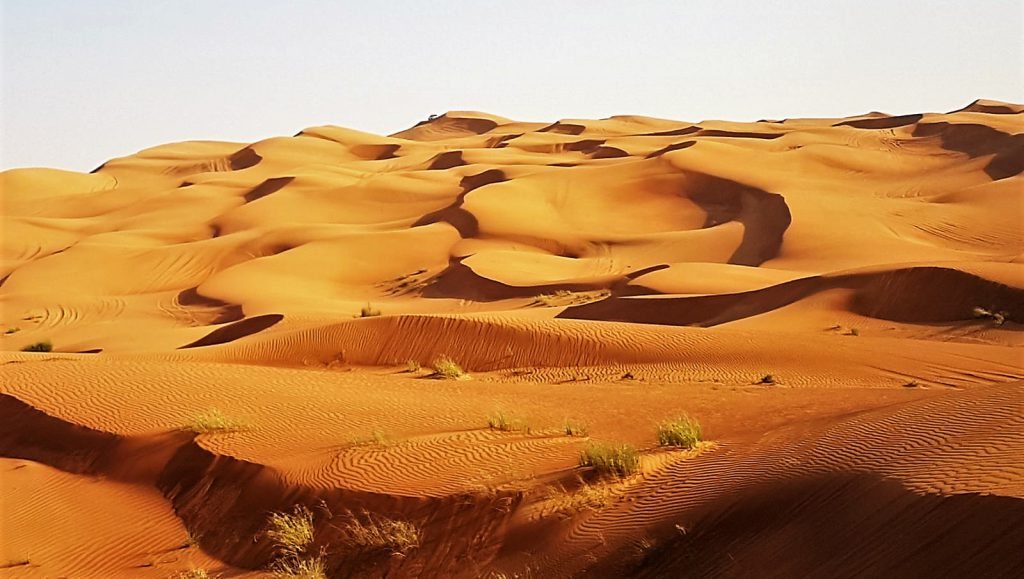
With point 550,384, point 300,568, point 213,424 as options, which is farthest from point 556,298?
point 300,568

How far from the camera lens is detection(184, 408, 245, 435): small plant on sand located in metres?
10.9

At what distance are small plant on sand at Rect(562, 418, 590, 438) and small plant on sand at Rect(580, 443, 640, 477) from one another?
1.66 m

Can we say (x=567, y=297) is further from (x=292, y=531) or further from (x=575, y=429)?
(x=292, y=531)

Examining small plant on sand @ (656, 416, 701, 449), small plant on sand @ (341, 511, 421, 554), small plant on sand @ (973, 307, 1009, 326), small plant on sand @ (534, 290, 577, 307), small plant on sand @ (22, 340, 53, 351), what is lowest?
small plant on sand @ (22, 340, 53, 351)

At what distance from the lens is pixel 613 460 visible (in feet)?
26.2

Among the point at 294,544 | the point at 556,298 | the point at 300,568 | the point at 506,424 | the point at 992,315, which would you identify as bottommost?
the point at 556,298

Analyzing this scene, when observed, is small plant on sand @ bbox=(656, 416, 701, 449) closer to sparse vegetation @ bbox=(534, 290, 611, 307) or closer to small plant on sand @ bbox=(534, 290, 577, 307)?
sparse vegetation @ bbox=(534, 290, 611, 307)

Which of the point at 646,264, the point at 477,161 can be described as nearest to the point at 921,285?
the point at 646,264

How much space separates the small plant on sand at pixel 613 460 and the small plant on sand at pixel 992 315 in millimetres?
12573

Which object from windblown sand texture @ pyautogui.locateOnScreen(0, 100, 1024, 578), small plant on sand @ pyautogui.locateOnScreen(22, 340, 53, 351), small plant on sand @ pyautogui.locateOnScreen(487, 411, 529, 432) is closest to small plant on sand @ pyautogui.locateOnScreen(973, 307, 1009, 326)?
windblown sand texture @ pyautogui.locateOnScreen(0, 100, 1024, 578)

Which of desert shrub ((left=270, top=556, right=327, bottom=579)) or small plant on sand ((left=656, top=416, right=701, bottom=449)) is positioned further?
small plant on sand ((left=656, top=416, right=701, bottom=449))

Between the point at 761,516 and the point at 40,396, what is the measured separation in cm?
1067

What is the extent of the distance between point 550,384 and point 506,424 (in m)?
3.95

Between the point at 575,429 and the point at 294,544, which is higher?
the point at 575,429
